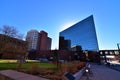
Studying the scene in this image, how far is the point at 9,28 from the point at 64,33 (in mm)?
64654

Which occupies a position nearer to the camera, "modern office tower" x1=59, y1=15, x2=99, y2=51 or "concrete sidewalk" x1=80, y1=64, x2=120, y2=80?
"concrete sidewalk" x1=80, y1=64, x2=120, y2=80

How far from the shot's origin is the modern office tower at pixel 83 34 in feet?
300

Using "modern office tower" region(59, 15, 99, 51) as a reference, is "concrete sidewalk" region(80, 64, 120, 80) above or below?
below

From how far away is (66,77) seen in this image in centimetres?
401

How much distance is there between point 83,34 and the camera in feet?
310

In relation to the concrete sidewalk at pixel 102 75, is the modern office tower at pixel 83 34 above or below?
above

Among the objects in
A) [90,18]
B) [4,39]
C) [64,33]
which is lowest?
[4,39]

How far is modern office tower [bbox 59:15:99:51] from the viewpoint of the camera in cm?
9137

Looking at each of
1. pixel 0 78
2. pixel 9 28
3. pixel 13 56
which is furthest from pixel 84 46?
pixel 0 78

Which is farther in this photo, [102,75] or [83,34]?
[83,34]

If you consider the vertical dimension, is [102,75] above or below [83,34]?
below

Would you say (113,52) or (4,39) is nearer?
(4,39)

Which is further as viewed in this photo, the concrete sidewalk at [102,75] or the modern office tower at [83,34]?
the modern office tower at [83,34]

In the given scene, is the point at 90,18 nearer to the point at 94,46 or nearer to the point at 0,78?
the point at 94,46
